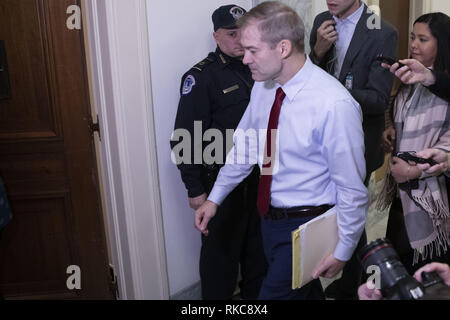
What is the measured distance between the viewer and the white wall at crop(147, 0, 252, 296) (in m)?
1.83

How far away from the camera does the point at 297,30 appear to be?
4.53 feet

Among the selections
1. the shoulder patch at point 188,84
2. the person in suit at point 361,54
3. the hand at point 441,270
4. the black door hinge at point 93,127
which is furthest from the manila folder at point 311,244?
the black door hinge at point 93,127

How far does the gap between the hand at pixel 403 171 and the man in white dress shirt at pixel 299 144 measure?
0.31 m

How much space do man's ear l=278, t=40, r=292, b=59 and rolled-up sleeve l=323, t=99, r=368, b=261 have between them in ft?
0.69

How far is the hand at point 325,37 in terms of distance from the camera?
5.77ft

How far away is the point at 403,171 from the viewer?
5.36ft

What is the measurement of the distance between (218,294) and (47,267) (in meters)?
0.77

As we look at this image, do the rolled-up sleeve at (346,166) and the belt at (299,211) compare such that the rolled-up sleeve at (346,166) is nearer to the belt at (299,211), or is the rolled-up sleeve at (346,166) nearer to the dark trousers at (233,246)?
the belt at (299,211)

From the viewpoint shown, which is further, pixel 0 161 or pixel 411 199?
pixel 0 161

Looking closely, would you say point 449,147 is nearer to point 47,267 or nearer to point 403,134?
point 403,134

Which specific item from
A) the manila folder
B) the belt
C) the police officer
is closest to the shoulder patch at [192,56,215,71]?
the police officer

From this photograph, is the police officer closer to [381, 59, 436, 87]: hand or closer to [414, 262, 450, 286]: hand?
[381, 59, 436, 87]: hand
